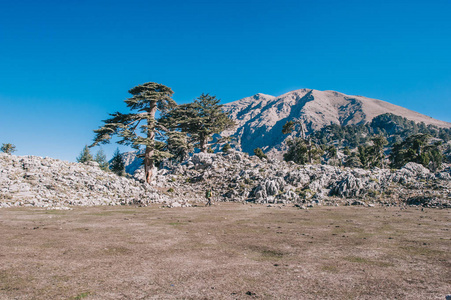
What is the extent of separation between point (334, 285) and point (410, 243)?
673cm

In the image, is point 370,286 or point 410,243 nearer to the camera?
point 370,286

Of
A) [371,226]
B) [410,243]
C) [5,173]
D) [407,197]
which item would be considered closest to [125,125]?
[5,173]

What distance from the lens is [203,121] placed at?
167 feet

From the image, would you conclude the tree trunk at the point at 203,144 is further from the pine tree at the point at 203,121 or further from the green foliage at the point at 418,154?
the green foliage at the point at 418,154

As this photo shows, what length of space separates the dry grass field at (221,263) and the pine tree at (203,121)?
121 feet

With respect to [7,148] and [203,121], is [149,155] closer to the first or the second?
[203,121]

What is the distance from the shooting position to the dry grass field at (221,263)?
19.3 ft

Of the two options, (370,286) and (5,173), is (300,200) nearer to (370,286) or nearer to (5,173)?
(370,286)

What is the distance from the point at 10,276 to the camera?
6551 mm

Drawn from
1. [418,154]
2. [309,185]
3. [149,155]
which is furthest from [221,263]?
[418,154]

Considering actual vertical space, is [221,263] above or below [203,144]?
below

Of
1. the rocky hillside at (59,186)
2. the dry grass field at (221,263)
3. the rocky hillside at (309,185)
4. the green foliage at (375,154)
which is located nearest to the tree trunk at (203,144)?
the rocky hillside at (309,185)

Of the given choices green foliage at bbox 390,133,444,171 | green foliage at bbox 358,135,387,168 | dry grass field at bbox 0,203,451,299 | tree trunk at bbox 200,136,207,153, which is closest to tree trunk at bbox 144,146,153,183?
tree trunk at bbox 200,136,207,153

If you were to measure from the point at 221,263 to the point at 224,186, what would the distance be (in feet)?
97.3
